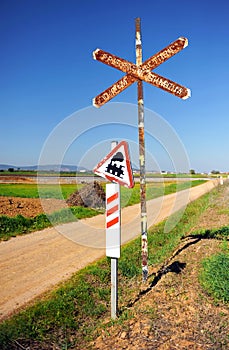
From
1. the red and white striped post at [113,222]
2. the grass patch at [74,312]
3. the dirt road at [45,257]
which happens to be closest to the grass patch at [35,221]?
the dirt road at [45,257]

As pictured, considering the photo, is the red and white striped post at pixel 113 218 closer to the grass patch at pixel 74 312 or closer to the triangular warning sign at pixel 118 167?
the triangular warning sign at pixel 118 167

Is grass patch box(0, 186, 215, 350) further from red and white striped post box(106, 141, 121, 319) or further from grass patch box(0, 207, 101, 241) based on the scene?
grass patch box(0, 207, 101, 241)

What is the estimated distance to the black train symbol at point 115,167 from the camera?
4.89m

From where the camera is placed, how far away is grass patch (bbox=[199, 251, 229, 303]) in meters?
5.45

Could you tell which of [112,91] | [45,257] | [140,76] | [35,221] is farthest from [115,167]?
[35,221]

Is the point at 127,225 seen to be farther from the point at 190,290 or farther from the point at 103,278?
the point at 190,290

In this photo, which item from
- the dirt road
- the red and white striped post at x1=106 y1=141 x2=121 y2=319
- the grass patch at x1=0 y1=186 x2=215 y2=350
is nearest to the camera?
the grass patch at x1=0 y1=186 x2=215 y2=350

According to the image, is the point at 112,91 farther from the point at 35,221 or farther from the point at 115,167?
the point at 35,221

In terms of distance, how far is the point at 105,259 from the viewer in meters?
8.75

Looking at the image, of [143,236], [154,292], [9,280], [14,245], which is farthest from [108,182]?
[14,245]

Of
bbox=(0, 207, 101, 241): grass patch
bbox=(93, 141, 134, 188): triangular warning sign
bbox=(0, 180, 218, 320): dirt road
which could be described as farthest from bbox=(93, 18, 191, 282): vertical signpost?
bbox=(0, 207, 101, 241): grass patch

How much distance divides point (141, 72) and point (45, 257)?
526 cm

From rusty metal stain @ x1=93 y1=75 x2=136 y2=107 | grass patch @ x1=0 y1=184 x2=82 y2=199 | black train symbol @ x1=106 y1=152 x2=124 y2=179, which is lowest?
grass patch @ x1=0 y1=184 x2=82 y2=199

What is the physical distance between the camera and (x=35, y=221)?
45.0ft
